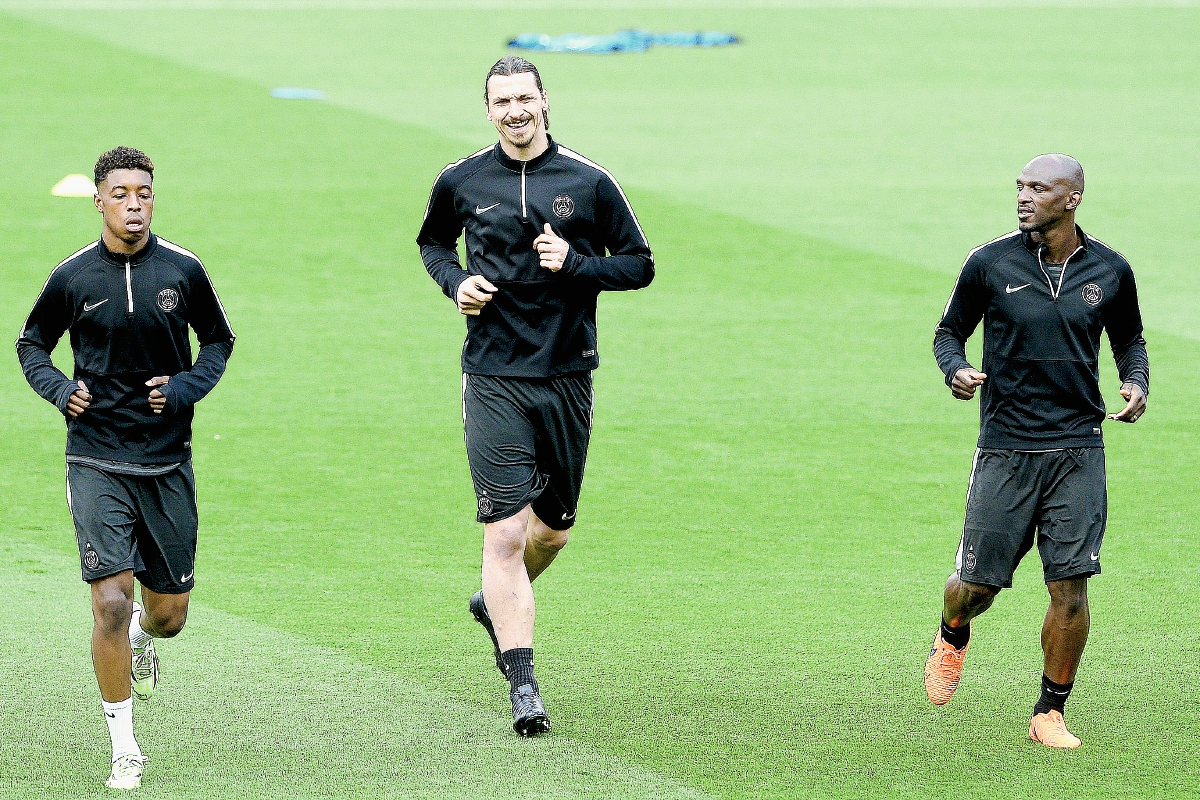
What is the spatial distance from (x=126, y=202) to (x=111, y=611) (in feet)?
4.65

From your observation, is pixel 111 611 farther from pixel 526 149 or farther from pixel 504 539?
pixel 526 149

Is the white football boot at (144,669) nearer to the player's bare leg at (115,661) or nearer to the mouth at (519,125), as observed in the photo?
the player's bare leg at (115,661)

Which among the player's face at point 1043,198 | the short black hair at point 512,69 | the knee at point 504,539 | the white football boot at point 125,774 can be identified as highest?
the short black hair at point 512,69

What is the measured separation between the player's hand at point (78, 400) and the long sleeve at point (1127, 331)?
3684 millimetres

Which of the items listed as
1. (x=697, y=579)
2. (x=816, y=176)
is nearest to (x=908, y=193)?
(x=816, y=176)

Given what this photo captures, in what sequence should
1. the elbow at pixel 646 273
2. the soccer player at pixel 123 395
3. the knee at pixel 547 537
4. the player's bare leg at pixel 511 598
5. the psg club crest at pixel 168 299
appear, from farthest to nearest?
the knee at pixel 547 537 → the elbow at pixel 646 273 → the player's bare leg at pixel 511 598 → the psg club crest at pixel 168 299 → the soccer player at pixel 123 395

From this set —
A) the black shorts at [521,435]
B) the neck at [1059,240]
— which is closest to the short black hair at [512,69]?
the black shorts at [521,435]

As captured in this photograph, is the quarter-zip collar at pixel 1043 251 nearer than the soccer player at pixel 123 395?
No

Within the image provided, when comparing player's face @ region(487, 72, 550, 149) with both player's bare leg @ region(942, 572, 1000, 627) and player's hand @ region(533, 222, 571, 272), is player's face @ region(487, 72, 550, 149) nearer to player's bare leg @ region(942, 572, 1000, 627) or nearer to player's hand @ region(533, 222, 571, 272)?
player's hand @ region(533, 222, 571, 272)

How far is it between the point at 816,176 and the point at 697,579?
12.5 metres

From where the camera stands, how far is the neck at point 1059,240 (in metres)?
6.71

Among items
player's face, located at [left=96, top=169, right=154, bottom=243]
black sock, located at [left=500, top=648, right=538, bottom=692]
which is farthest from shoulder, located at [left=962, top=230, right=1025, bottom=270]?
player's face, located at [left=96, top=169, right=154, bottom=243]

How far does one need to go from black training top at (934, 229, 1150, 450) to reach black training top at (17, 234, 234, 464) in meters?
2.81

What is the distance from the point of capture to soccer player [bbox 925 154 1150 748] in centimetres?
665
